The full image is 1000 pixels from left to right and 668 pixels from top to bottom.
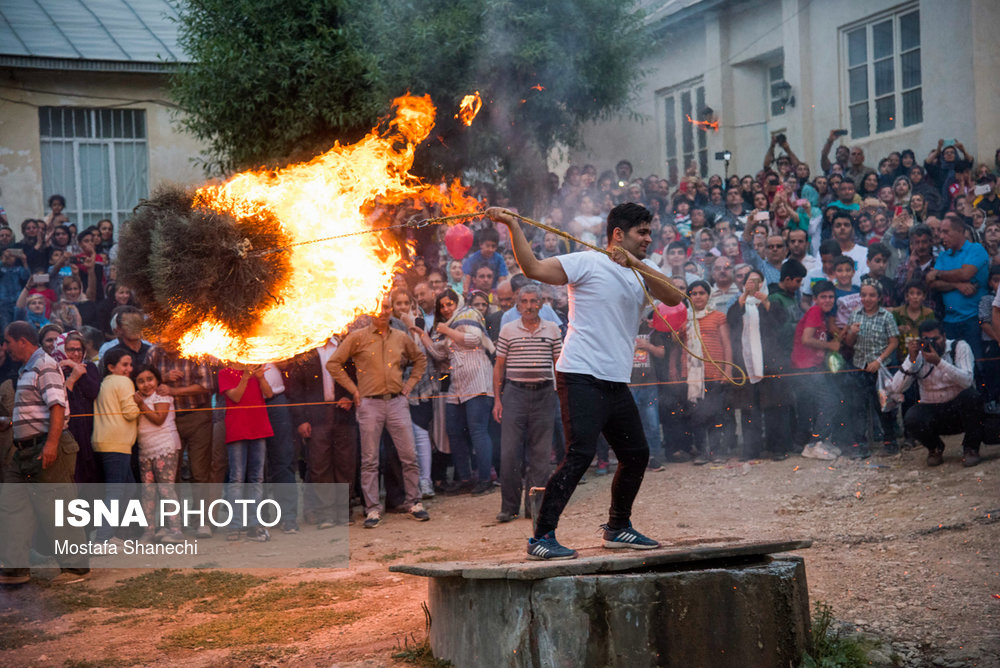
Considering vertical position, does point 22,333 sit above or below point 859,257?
below

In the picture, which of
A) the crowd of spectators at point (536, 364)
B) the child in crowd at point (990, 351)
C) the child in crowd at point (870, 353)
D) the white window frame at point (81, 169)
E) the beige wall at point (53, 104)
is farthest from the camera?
the white window frame at point (81, 169)

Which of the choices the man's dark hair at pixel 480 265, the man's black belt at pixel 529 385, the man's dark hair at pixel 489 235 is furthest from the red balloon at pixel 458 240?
the man's black belt at pixel 529 385

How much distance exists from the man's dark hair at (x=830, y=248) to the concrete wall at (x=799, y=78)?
12.0 feet

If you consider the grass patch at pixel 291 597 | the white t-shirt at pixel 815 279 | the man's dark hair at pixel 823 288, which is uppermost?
the white t-shirt at pixel 815 279

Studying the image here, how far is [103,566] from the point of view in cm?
818

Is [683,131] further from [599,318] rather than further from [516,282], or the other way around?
[599,318]

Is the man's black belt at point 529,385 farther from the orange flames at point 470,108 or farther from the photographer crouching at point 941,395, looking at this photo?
the orange flames at point 470,108

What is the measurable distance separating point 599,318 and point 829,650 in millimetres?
2043

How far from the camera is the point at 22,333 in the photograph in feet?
26.5

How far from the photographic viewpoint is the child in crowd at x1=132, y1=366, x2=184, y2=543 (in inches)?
342

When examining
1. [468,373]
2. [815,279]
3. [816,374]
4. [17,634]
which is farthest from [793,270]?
[17,634]

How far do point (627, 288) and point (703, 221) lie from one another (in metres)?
7.12

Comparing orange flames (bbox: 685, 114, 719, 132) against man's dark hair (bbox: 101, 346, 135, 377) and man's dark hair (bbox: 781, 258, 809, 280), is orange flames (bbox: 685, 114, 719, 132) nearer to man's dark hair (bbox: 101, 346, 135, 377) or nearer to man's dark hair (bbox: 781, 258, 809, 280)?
man's dark hair (bbox: 781, 258, 809, 280)

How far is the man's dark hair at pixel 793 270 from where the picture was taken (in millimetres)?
10336
